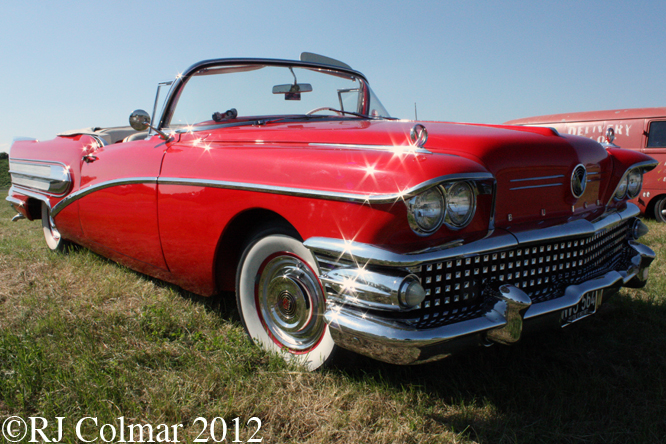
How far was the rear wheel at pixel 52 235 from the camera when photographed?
423 centimetres

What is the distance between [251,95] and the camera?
2.96m

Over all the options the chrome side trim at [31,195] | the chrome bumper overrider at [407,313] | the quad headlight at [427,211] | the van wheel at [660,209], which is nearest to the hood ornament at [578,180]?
the chrome bumper overrider at [407,313]

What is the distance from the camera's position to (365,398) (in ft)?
6.13

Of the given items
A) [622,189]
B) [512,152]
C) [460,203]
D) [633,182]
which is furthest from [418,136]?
[633,182]

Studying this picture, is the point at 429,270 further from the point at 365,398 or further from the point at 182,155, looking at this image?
the point at 182,155

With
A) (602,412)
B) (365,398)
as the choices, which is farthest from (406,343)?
(602,412)

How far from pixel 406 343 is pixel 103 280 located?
2449mm

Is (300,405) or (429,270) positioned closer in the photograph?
(429,270)

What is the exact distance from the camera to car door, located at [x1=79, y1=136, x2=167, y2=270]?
272 cm

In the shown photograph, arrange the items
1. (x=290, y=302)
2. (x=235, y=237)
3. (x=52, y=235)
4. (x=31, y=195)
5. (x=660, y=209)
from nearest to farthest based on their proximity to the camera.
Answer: (x=290, y=302)
(x=235, y=237)
(x=31, y=195)
(x=52, y=235)
(x=660, y=209)

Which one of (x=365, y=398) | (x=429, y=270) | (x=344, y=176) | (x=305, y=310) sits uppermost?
(x=344, y=176)

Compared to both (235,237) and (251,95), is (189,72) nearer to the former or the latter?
(251,95)

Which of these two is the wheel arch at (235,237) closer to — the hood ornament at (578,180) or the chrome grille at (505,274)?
the chrome grille at (505,274)

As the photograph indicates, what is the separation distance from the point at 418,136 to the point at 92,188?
7.86 feet
